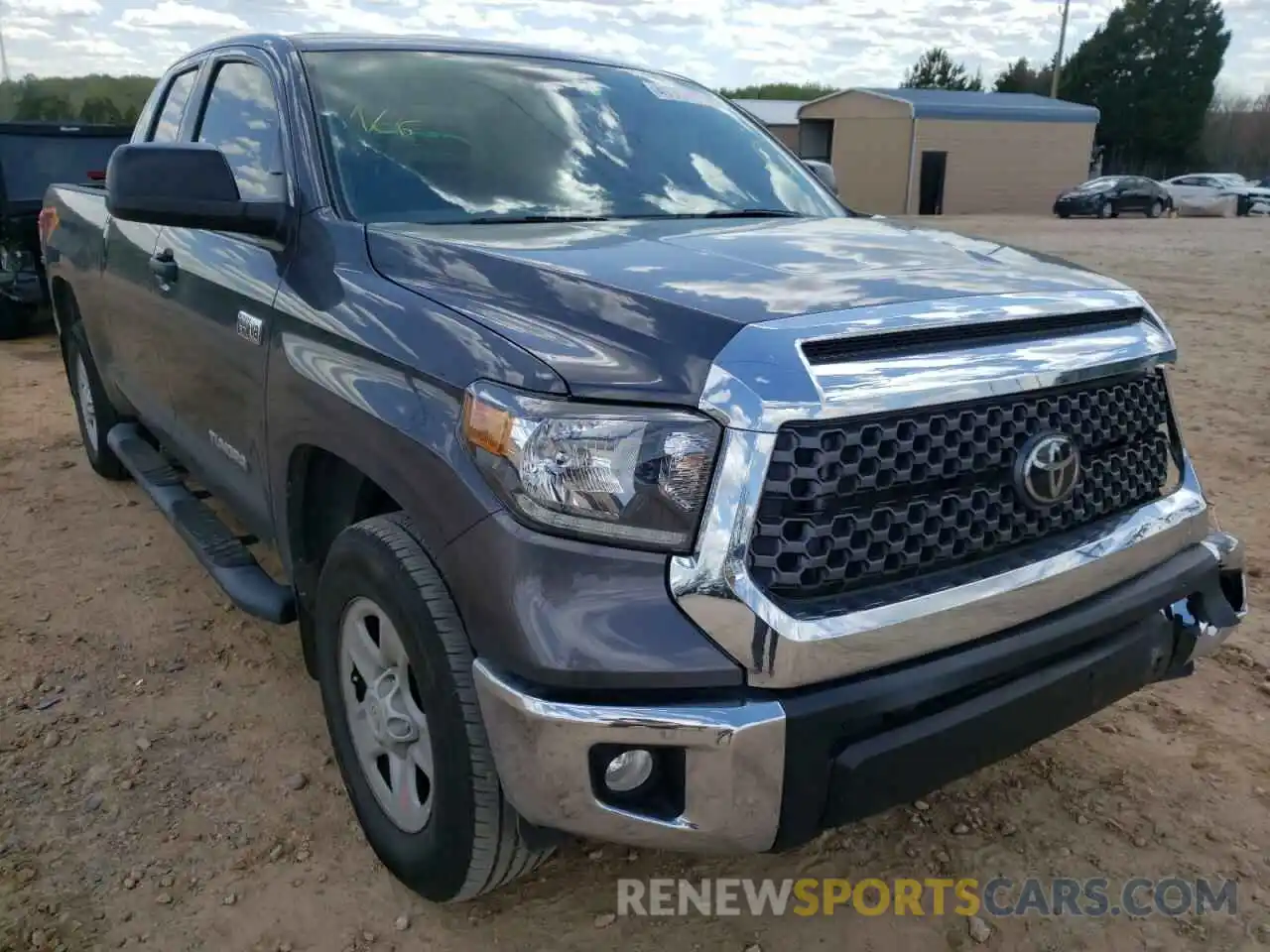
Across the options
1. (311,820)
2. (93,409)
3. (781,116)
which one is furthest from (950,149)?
(311,820)

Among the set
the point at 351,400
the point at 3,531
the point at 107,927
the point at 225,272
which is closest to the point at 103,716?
the point at 107,927

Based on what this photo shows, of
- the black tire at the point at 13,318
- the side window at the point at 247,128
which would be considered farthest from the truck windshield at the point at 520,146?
the black tire at the point at 13,318

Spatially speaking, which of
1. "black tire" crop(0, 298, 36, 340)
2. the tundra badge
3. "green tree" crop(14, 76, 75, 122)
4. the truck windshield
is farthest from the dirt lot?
"green tree" crop(14, 76, 75, 122)

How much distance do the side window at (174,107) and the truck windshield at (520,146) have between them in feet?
3.82

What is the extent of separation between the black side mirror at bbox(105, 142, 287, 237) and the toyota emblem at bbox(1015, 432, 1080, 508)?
1.92 meters

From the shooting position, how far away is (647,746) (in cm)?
184

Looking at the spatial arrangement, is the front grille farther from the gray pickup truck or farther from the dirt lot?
the dirt lot

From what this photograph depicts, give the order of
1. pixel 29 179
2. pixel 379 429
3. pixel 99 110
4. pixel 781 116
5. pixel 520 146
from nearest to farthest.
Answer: pixel 379 429
pixel 520 146
pixel 29 179
pixel 99 110
pixel 781 116

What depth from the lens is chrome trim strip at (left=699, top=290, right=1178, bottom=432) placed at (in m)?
1.83

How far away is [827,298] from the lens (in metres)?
2.05

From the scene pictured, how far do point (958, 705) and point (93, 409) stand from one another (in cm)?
467

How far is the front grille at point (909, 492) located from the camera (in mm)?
1875

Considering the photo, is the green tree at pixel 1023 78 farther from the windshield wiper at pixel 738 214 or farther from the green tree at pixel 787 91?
the windshield wiper at pixel 738 214

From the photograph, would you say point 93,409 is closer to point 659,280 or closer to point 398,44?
point 398,44
